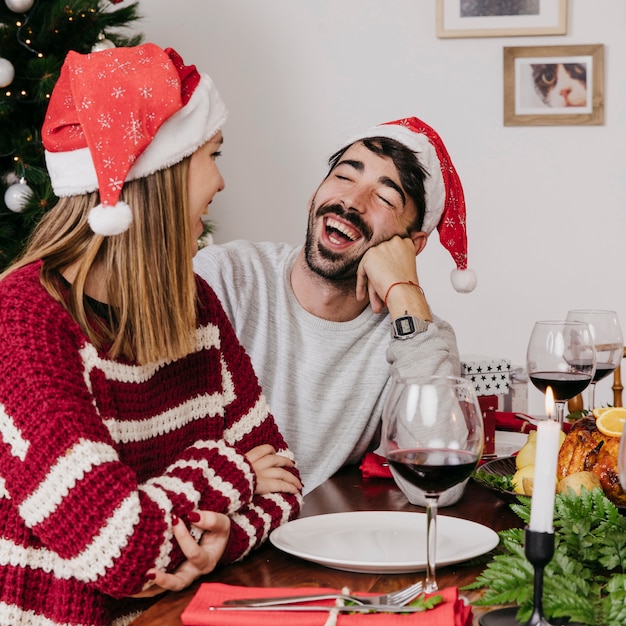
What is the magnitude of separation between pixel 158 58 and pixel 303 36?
2.30 meters

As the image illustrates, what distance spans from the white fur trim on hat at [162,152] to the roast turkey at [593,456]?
68 cm

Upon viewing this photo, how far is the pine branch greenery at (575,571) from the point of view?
30.5 inches

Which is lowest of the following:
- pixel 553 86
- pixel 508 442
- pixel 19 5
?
pixel 508 442

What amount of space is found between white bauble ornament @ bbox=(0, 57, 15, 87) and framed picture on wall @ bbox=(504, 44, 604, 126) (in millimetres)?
1843

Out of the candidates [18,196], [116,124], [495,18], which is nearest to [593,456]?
→ [116,124]

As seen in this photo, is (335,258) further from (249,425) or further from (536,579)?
(536,579)

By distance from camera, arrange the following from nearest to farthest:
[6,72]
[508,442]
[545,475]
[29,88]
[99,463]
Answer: [545,475], [99,463], [508,442], [6,72], [29,88]

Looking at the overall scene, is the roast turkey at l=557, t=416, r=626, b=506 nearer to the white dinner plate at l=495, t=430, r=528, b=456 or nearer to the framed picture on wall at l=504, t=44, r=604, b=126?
the white dinner plate at l=495, t=430, r=528, b=456

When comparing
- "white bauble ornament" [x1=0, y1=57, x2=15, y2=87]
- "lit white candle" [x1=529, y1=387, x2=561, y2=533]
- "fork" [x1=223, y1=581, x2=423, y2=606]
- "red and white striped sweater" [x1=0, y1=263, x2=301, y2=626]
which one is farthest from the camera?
"white bauble ornament" [x1=0, y1=57, x2=15, y2=87]

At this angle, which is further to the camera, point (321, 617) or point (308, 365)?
point (308, 365)

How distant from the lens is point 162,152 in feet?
3.84

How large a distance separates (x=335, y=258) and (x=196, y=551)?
97cm

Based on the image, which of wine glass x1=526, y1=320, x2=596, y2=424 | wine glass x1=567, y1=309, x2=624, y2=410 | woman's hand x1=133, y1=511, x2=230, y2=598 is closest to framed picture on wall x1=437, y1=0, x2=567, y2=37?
wine glass x1=567, y1=309, x2=624, y2=410

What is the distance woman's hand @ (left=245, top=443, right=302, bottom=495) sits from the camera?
1209 mm
